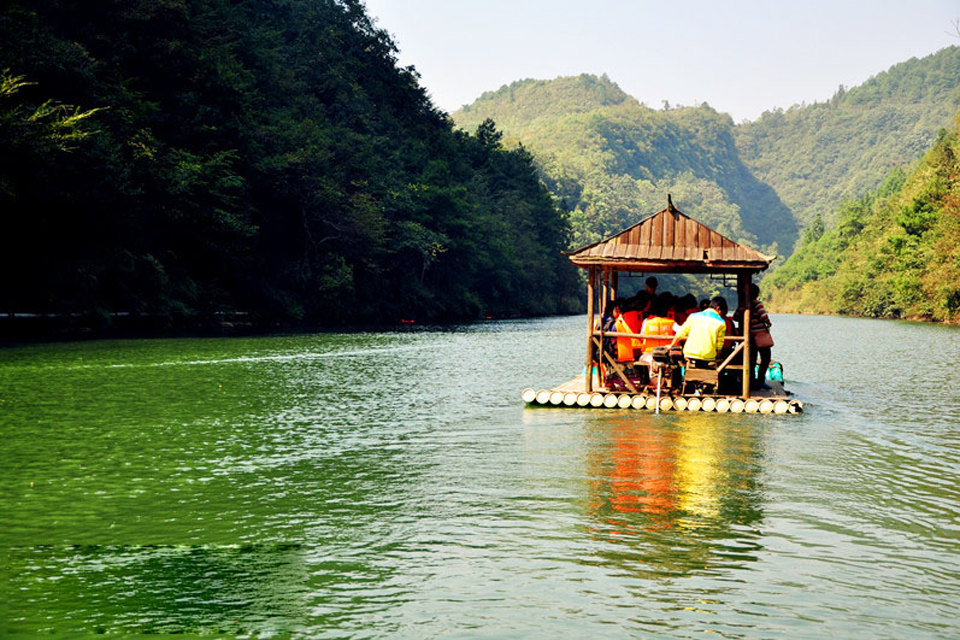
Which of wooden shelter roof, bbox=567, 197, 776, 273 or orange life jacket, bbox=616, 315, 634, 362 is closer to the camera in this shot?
wooden shelter roof, bbox=567, 197, 776, 273

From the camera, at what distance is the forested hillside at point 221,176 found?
37312 mm

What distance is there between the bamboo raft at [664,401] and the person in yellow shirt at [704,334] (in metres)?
0.89

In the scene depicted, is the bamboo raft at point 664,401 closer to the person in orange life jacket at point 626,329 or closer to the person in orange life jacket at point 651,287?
the person in orange life jacket at point 626,329

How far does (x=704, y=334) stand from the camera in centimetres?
1880

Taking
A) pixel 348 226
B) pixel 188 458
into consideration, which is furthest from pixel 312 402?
pixel 348 226

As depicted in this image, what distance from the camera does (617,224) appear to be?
189 meters

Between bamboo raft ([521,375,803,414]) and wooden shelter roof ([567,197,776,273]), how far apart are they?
2.70 meters

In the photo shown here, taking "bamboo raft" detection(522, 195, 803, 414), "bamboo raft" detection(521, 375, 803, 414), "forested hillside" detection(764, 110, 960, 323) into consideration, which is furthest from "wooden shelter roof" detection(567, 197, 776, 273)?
"forested hillside" detection(764, 110, 960, 323)

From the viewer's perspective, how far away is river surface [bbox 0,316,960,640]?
7480 millimetres

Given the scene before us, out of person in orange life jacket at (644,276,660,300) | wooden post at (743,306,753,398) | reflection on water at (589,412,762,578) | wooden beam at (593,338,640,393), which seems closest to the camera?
reflection on water at (589,412,762,578)

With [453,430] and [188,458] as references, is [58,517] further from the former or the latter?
[453,430]

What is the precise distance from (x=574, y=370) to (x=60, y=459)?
739 inches

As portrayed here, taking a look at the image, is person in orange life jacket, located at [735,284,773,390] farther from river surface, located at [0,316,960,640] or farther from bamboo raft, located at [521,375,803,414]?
river surface, located at [0,316,960,640]

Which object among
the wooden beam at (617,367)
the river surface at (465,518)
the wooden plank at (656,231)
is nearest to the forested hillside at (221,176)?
the river surface at (465,518)
